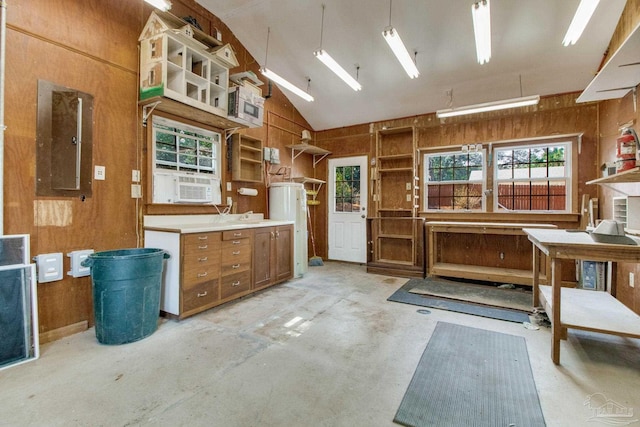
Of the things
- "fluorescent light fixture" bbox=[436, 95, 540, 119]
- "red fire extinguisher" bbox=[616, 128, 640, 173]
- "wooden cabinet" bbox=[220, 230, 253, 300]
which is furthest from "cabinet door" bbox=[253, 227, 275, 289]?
"red fire extinguisher" bbox=[616, 128, 640, 173]

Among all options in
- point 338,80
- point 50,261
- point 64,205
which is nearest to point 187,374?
point 50,261

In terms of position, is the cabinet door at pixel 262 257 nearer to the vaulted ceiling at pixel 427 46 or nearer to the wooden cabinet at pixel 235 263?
the wooden cabinet at pixel 235 263

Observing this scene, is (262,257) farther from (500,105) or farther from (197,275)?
(500,105)

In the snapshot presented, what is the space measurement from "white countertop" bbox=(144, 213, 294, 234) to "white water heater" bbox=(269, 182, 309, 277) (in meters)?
0.36

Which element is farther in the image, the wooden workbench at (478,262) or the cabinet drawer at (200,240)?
the wooden workbench at (478,262)

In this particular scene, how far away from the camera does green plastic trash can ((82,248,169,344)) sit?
246cm

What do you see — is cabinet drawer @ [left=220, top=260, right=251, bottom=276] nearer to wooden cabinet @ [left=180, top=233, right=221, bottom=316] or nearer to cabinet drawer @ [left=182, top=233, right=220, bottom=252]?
wooden cabinet @ [left=180, top=233, right=221, bottom=316]

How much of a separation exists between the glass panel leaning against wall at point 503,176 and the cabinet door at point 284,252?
261cm

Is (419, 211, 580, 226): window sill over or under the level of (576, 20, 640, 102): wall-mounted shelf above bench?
under

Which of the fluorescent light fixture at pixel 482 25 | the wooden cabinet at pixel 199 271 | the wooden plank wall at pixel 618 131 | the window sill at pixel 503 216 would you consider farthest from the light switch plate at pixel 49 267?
the wooden plank wall at pixel 618 131

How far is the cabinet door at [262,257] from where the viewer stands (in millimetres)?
3910

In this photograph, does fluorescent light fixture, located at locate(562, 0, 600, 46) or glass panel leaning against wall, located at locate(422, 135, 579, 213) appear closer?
fluorescent light fixture, located at locate(562, 0, 600, 46)

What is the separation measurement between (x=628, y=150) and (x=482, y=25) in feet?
5.12

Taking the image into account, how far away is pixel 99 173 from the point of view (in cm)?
292
